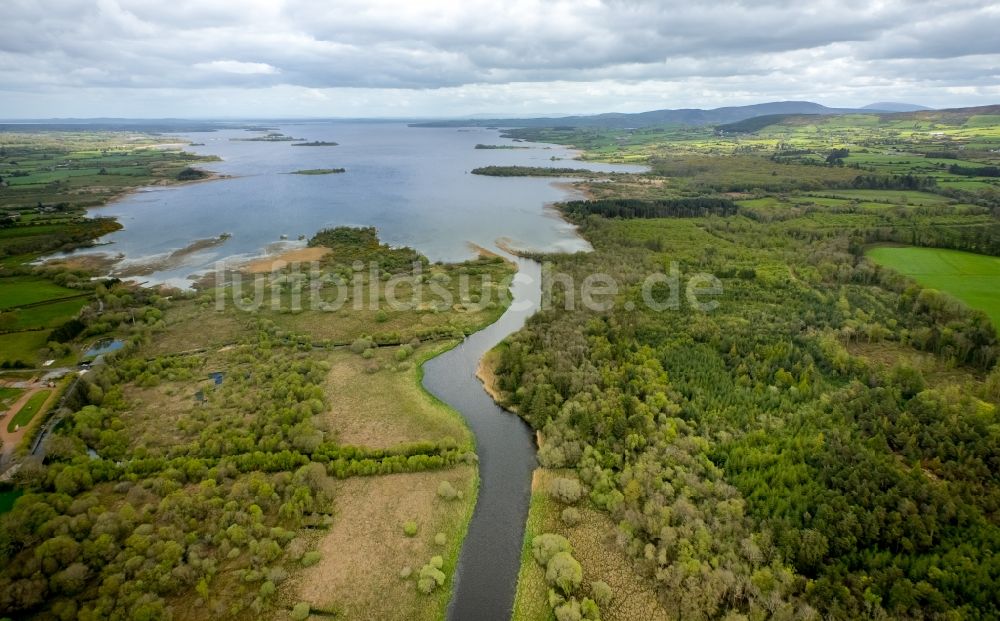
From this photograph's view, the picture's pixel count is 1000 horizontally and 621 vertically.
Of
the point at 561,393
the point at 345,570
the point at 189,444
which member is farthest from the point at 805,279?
the point at 189,444

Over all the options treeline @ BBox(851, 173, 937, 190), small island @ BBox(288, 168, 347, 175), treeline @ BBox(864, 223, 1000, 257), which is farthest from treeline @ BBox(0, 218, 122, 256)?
treeline @ BBox(851, 173, 937, 190)

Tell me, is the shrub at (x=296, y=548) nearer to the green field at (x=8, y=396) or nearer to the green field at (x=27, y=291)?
the green field at (x=8, y=396)

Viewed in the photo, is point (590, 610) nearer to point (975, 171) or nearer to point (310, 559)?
point (310, 559)

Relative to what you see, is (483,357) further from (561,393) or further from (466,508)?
(466,508)

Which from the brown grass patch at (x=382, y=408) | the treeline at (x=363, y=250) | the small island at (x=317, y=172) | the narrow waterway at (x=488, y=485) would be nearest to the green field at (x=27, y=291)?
the treeline at (x=363, y=250)

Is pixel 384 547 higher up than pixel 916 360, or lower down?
lower down

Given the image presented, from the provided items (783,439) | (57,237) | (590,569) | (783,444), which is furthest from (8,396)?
(57,237)
